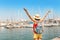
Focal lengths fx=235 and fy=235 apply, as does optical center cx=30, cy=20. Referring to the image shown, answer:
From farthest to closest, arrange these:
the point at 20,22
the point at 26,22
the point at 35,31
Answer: the point at 26,22, the point at 20,22, the point at 35,31

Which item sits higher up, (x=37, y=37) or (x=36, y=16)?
(x=36, y=16)

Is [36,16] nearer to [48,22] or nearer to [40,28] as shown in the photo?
[40,28]

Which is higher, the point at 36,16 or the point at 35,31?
the point at 36,16

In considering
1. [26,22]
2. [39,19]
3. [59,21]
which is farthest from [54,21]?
[39,19]

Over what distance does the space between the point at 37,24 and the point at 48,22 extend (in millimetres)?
153786

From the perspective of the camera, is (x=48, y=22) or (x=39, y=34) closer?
(x=39, y=34)

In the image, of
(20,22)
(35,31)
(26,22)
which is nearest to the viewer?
(35,31)

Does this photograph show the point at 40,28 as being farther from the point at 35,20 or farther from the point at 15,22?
the point at 15,22

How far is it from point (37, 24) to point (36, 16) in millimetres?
306

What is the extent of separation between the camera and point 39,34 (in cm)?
877

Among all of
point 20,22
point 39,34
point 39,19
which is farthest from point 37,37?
point 20,22

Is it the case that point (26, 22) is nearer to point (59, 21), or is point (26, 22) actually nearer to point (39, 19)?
point (59, 21)

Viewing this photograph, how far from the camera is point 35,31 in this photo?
8.70 metres

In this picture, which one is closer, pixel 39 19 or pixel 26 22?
pixel 39 19
